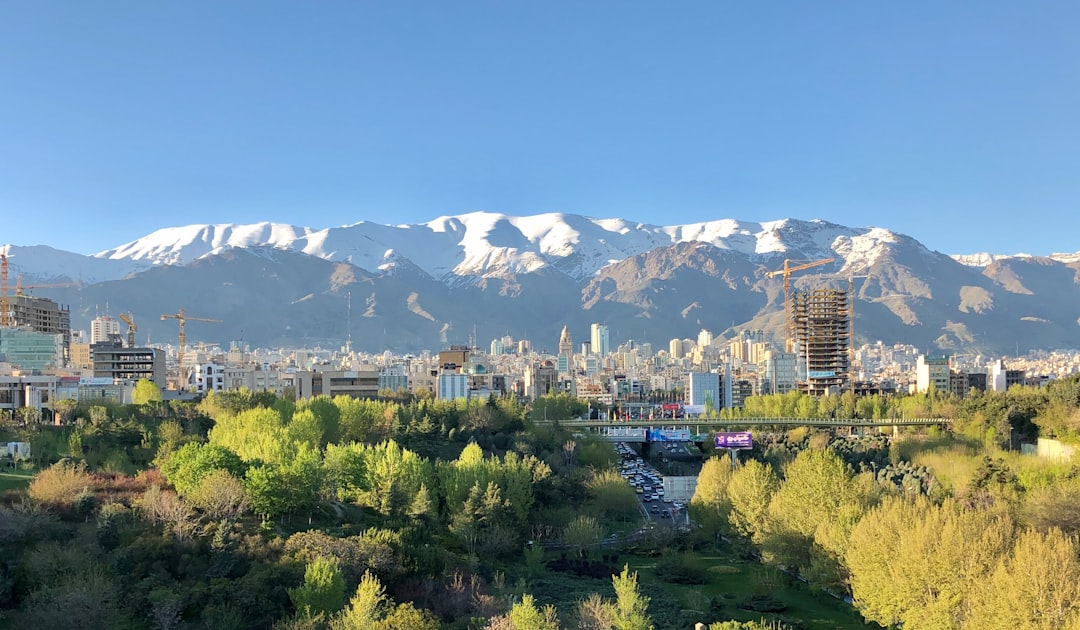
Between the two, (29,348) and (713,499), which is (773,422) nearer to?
(713,499)

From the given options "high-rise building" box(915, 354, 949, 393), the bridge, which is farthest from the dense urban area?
"high-rise building" box(915, 354, 949, 393)

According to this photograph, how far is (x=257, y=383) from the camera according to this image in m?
106

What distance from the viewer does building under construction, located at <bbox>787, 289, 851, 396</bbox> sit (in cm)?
12194

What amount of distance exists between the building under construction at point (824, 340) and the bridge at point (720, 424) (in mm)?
36147

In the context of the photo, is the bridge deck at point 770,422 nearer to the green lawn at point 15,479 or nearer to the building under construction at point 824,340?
the building under construction at point 824,340

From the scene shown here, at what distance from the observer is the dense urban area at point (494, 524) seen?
28016mm

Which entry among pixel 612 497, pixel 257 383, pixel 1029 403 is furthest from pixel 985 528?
pixel 257 383

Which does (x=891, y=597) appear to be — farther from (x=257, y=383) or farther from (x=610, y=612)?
(x=257, y=383)

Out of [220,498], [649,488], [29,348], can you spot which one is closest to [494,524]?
[220,498]

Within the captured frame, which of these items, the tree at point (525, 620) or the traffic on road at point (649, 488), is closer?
the tree at point (525, 620)

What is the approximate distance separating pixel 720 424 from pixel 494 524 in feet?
160

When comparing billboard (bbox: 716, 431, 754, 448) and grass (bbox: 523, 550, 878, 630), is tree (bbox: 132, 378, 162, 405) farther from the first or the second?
grass (bbox: 523, 550, 878, 630)

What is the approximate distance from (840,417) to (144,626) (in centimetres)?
6855

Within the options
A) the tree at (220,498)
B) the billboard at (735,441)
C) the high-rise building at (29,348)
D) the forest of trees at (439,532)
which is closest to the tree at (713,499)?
the forest of trees at (439,532)
